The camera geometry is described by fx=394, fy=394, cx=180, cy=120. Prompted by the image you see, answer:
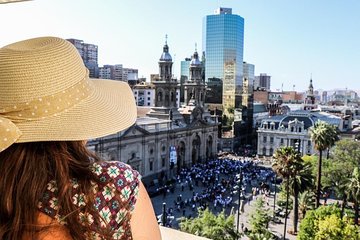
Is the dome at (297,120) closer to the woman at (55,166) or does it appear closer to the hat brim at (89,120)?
the hat brim at (89,120)

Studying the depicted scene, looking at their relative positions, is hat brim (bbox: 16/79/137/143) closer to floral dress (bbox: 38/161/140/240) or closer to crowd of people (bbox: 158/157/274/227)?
floral dress (bbox: 38/161/140/240)

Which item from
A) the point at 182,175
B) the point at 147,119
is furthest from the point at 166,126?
the point at 182,175

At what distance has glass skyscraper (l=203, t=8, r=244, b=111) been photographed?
105m

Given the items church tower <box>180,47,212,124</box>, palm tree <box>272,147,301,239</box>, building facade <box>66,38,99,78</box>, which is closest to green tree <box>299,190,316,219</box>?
palm tree <box>272,147,301,239</box>

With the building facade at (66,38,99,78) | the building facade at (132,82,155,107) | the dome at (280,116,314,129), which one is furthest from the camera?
the building facade at (132,82,155,107)

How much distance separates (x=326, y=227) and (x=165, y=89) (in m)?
39.8

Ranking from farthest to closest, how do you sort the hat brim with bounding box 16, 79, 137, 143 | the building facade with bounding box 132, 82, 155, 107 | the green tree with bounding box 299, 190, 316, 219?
the building facade with bounding box 132, 82, 155, 107 < the green tree with bounding box 299, 190, 316, 219 < the hat brim with bounding box 16, 79, 137, 143

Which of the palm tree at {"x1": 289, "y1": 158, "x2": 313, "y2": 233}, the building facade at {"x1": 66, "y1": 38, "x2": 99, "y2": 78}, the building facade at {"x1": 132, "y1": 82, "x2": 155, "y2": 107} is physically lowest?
the palm tree at {"x1": 289, "y1": 158, "x2": 313, "y2": 233}

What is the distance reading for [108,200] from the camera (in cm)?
199

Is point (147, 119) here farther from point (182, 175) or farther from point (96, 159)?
point (96, 159)

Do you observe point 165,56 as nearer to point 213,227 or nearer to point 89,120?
point 213,227

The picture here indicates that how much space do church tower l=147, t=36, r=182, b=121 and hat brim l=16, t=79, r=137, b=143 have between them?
55.0 m

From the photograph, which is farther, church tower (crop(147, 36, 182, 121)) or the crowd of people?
church tower (crop(147, 36, 182, 121))

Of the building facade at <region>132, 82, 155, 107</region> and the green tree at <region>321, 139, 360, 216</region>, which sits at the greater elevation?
the building facade at <region>132, 82, 155, 107</region>
